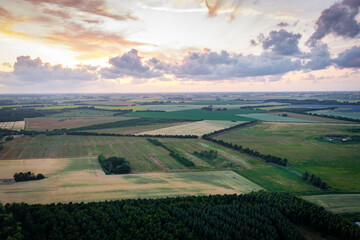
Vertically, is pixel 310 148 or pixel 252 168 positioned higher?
pixel 310 148

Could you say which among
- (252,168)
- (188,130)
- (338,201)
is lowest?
(338,201)

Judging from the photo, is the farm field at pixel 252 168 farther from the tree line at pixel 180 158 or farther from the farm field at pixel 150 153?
the tree line at pixel 180 158

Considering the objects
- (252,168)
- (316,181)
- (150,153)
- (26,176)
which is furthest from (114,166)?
(316,181)

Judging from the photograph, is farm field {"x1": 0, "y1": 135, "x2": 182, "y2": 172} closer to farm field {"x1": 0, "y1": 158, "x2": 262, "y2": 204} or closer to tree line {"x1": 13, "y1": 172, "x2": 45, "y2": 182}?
farm field {"x1": 0, "y1": 158, "x2": 262, "y2": 204}

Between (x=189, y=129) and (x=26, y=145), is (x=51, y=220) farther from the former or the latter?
(x=189, y=129)

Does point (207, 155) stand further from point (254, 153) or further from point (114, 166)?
point (114, 166)

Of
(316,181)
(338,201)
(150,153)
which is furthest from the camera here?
(150,153)

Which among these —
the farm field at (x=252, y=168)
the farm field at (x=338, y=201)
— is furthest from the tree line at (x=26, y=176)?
the farm field at (x=338, y=201)
